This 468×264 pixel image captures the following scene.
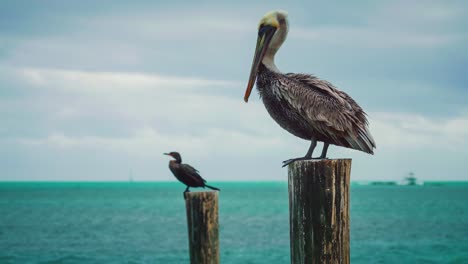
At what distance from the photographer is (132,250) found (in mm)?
30156

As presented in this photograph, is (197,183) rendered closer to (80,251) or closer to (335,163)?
(335,163)

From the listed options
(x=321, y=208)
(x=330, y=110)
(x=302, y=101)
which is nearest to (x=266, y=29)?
(x=302, y=101)

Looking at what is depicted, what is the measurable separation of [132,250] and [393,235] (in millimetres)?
16728

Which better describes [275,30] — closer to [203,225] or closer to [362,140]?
[362,140]

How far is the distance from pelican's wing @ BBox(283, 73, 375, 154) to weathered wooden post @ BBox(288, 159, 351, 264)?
1.31 metres

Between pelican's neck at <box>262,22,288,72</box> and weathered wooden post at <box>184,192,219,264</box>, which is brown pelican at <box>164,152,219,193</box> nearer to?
weathered wooden post at <box>184,192,219,264</box>

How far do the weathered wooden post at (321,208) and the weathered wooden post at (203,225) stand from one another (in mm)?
4780

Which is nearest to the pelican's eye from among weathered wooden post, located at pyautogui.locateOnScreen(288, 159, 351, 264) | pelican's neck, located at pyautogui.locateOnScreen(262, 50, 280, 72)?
pelican's neck, located at pyautogui.locateOnScreen(262, 50, 280, 72)

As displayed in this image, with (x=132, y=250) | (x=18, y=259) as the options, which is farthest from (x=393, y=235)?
(x=18, y=259)

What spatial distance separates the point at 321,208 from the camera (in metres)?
3.67

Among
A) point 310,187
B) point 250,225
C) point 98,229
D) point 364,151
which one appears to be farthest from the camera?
point 250,225

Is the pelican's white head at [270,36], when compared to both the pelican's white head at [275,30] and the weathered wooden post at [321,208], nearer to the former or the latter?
the pelican's white head at [275,30]

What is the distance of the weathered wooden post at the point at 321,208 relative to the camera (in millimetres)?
3670

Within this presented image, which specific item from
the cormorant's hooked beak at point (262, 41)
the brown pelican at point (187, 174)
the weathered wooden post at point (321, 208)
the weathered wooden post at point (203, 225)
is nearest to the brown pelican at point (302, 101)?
the cormorant's hooked beak at point (262, 41)
